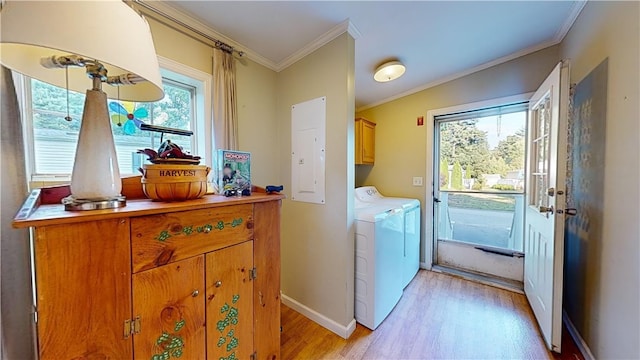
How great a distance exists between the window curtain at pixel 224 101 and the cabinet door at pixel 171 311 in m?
1.03

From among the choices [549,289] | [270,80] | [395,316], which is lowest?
[395,316]

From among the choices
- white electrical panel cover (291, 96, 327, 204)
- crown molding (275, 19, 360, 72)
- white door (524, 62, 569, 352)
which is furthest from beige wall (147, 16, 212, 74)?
white door (524, 62, 569, 352)

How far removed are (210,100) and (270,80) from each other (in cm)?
69

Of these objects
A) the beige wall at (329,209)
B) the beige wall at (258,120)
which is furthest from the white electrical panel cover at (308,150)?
the beige wall at (258,120)

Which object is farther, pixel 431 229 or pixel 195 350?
pixel 431 229

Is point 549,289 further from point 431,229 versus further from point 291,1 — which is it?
point 291,1

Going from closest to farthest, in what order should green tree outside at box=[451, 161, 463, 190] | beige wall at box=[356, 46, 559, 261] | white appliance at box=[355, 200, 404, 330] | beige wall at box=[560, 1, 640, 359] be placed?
beige wall at box=[560, 1, 640, 359]
white appliance at box=[355, 200, 404, 330]
beige wall at box=[356, 46, 559, 261]
green tree outside at box=[451, 161, 463, 190]

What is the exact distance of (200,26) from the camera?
1558mm

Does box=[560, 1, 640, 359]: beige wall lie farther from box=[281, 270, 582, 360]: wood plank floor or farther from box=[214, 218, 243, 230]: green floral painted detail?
box=[214, 218, 243, 230]: green floral painted detail

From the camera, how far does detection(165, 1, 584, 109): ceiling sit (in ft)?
4.81

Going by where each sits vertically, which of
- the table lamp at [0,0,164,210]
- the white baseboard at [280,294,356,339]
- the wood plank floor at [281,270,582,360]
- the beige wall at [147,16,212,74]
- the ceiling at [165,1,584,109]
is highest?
the ceiling at [165,1,584,109]

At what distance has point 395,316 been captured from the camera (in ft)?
6.35

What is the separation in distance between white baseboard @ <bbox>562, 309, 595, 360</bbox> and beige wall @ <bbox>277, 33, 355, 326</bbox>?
153cm

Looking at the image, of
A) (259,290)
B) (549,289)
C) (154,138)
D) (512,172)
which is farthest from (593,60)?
(154,138)
